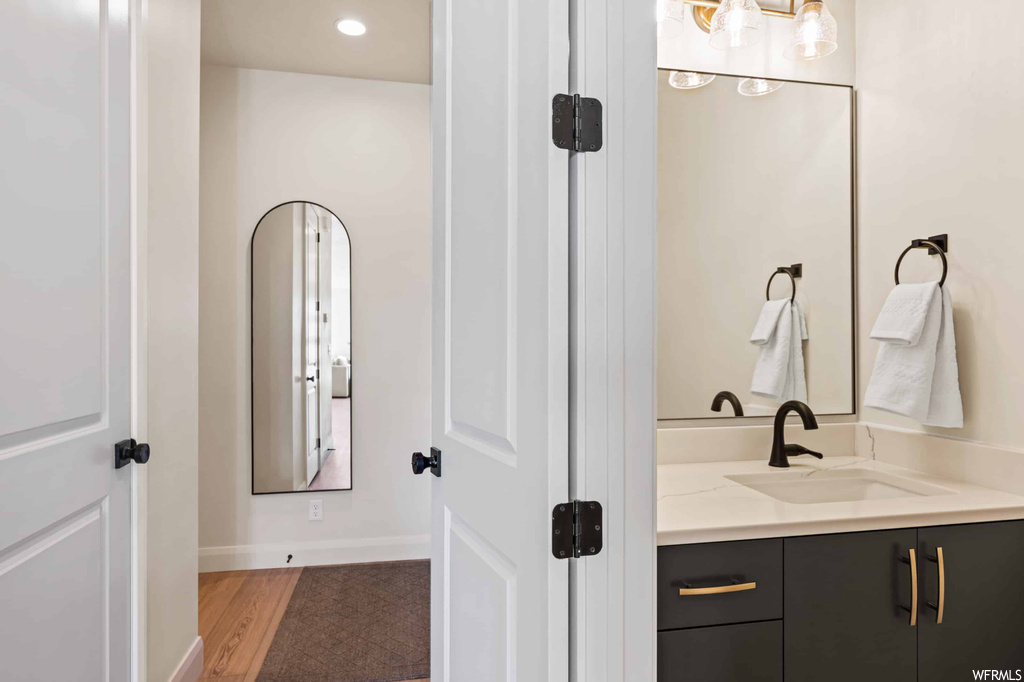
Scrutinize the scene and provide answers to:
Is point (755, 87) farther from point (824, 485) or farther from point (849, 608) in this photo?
point (849, 608)

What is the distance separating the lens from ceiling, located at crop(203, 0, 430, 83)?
2.39 metres

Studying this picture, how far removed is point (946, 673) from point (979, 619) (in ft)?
0.48

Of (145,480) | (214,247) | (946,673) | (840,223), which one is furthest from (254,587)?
(840,223)

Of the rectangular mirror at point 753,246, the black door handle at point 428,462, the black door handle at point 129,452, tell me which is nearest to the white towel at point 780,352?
the rectangular mirror at point 753,246

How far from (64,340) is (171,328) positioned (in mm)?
604

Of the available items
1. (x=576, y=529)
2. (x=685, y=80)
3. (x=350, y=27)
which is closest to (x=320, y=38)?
(x=350, y=27)

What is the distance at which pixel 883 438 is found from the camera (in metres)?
1.81

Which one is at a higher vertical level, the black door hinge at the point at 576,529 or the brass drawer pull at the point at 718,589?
the black door hinge at the point at 576,529

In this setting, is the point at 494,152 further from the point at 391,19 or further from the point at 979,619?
the point at 391,19

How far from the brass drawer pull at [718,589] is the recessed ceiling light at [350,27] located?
101 inches

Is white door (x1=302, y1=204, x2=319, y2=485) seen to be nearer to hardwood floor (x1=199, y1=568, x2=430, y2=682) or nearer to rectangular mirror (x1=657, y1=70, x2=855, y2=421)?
hardwood floor (x1=199, y1=568, x2=430, y2=682)

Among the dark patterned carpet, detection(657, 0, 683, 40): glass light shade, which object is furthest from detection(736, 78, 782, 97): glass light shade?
the dark patterned carpet

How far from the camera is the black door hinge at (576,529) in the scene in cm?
80

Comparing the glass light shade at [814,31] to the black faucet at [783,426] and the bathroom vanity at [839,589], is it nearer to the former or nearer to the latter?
the black faucet at [783,426]
